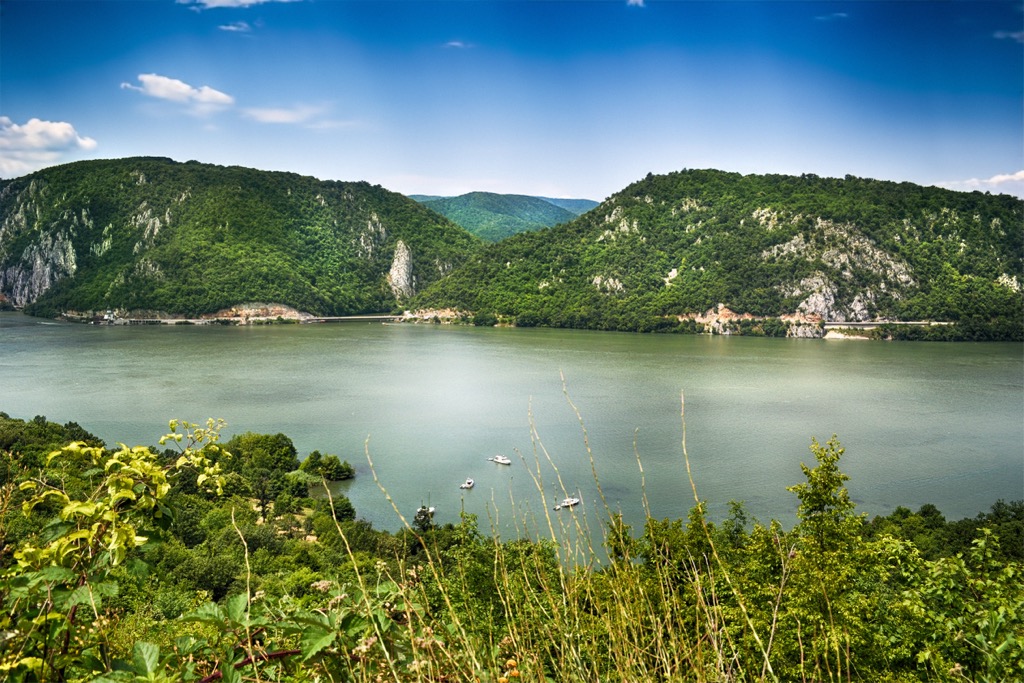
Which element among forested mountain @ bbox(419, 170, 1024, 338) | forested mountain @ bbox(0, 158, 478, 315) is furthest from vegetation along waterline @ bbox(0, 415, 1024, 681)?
forested mountain @ bbox(0, 158, 478, 315)

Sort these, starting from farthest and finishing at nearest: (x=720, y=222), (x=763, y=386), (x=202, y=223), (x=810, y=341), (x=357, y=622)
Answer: (x=202, y=223) < (x=720, y=222) < (x=810, y=341) < (x=763, y=386) < (x=357, y=622)

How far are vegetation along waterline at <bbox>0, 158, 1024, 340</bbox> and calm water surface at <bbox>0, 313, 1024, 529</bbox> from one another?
1525 centimetres

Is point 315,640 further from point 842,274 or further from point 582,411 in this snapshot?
point 842,274

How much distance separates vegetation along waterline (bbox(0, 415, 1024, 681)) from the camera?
3.91ft

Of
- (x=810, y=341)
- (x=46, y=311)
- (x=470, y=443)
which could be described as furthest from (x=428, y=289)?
(x=470, y=443)

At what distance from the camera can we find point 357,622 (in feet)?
3.91

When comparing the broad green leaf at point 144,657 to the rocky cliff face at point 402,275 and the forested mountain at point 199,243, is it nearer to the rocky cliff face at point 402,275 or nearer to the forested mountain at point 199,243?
the forested mountain at point 199,243

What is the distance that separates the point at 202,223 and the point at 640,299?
6724 centimetres

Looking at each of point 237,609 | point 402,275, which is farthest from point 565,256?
point 237,609

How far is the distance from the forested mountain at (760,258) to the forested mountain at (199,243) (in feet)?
55.8

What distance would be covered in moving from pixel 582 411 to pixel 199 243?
81.3 meters

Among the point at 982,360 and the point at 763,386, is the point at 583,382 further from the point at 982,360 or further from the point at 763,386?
the point at 982,360

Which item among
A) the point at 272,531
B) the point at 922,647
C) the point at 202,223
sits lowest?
the point at 272,531

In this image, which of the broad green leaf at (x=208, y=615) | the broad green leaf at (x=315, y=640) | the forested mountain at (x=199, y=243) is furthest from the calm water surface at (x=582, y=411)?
the forested mountain at (x=199, y=243)
